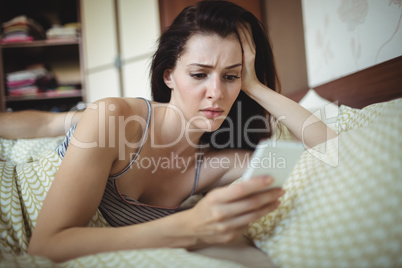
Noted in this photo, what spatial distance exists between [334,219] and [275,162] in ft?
0.61

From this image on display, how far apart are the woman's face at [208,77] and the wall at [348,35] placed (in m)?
0.61

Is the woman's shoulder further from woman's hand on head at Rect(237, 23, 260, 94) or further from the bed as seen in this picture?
woman's hand on head at Rect(237, 23, 260, 94)

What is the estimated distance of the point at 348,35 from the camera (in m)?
1.36

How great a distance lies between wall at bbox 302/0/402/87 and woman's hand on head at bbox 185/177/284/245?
0.87m

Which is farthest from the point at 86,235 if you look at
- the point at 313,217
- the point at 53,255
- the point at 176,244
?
the point at 313,217

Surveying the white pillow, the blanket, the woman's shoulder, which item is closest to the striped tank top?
the woman's shoulder

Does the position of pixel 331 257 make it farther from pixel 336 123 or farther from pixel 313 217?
pixel 336 123

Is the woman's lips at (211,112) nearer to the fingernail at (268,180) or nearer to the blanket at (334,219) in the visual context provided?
the blanket at (334,219)

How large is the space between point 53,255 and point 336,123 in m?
1.00

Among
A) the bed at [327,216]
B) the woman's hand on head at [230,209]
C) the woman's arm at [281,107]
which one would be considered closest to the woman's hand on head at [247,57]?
the woman's arm at [281,107]

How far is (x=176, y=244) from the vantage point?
0.63 meters

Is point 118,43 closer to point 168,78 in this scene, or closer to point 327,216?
point 168,78

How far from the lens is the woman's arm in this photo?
1037 millimetres

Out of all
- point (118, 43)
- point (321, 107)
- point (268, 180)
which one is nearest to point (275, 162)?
point (268, 180)
